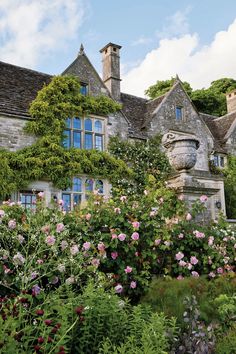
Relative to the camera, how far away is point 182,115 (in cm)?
2075

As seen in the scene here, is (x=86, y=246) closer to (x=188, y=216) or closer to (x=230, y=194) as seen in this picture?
(x=188, y=216)

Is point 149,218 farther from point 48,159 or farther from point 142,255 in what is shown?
point 48,159

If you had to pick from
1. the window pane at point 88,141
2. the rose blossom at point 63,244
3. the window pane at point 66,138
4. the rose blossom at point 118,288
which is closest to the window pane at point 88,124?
the window pane at point 88,141

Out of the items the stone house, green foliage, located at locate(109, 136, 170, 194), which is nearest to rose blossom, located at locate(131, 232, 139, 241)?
the stone house

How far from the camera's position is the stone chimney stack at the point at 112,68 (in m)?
19.7

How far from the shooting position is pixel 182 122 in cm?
2056

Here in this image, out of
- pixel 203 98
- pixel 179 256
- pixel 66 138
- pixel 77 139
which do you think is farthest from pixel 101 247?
pixel 203 98

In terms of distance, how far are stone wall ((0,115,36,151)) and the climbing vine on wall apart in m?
0.29

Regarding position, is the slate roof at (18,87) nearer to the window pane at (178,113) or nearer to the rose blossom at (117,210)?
the window pane at (178,113)

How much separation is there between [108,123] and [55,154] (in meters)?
3.48

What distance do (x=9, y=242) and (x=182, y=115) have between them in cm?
1744

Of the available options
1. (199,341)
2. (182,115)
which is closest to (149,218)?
(199,341)

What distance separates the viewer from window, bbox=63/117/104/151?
15.7 m

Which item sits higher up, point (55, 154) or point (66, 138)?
point (66, 138)
